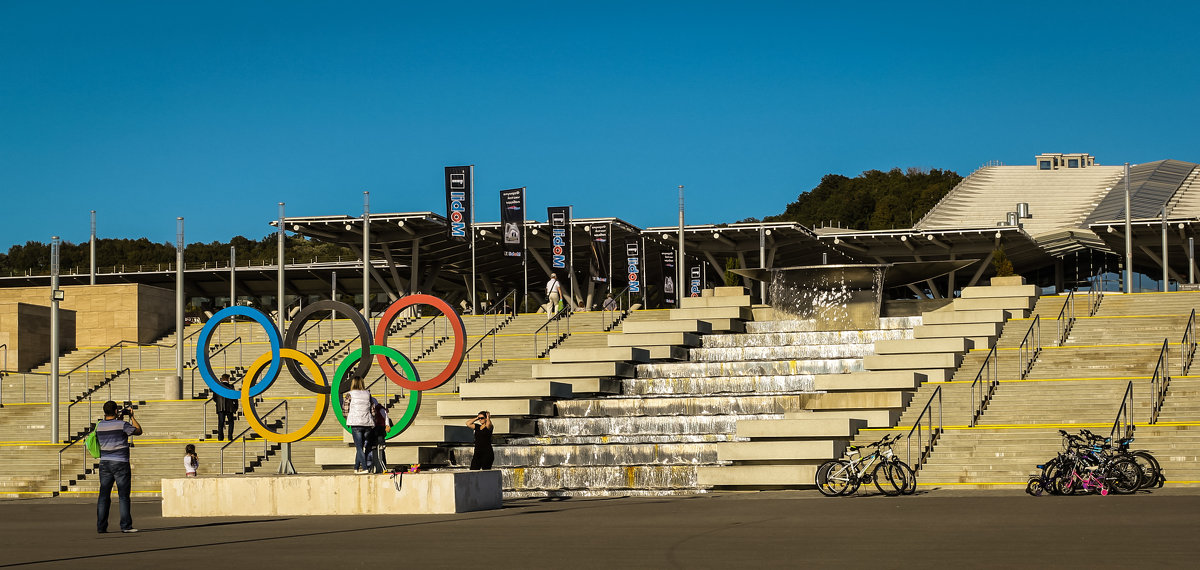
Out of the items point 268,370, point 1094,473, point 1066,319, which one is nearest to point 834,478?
point 1094,473

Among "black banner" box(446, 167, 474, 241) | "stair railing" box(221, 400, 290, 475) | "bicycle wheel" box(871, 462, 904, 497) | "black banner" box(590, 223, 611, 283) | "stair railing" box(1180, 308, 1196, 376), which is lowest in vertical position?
"bicycle wheel" box(871, 462, 904, 497)

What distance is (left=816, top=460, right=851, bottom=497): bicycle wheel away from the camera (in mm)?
20531

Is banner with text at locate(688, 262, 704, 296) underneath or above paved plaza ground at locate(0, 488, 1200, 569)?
above

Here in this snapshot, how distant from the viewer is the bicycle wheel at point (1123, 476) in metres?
19.5

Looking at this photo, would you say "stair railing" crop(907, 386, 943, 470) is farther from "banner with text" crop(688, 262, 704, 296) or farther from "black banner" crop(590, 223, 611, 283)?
"banner with text" crop(688, 262, 704, 296)

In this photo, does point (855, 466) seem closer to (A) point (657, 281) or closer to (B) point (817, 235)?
(B) point (817, 235)

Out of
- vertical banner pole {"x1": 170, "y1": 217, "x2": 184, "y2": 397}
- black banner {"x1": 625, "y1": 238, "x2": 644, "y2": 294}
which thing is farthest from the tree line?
vertical banner pole {"x1": 170, "y1": 217, "x2": 184, "y2": 397}

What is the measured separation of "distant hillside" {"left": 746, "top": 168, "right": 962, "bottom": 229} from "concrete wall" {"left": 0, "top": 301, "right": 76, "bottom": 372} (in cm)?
6549

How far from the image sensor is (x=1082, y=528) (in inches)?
514

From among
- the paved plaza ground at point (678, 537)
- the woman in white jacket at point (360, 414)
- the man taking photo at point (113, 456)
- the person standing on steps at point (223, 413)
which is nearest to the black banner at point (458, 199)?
the person standing on steps at point (223, 413)

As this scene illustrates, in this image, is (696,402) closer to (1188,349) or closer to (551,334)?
(1188,349)

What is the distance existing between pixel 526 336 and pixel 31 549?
25135mm

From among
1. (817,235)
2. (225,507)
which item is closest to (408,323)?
(817,235)

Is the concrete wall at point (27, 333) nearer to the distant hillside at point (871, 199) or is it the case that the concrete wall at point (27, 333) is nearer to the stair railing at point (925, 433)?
the stair railing at point (925, 433)
